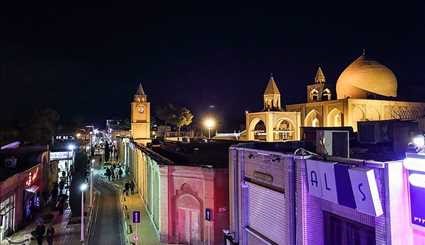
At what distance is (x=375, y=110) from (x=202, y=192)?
3624cm

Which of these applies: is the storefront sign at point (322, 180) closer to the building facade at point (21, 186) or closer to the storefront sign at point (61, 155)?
the building facade at point (21, 186)

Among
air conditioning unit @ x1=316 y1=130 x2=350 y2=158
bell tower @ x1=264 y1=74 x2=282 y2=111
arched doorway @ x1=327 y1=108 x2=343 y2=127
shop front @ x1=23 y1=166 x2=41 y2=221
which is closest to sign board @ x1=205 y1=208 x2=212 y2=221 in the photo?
air conditioning unit @ x1=316 y1=130 x2=350 y2=158

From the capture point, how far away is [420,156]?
25.2 feet

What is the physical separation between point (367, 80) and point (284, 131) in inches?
499

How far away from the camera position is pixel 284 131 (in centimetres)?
5594

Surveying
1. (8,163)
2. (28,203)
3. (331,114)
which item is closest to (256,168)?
(28,203)

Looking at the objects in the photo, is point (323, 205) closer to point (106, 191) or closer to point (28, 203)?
point (28, 203)

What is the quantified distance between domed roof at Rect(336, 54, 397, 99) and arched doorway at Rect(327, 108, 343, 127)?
406cm

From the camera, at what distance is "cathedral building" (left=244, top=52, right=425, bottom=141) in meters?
48.9

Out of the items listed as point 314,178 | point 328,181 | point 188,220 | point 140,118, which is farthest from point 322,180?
point 140,118

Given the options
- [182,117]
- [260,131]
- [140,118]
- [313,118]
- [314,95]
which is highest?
[314,95]

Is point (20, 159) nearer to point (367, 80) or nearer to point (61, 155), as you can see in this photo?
point (61, 155)

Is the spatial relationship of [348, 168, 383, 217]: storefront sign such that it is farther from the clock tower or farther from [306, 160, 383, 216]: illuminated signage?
the clock tower

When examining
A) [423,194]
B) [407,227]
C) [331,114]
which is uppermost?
[331,114]
